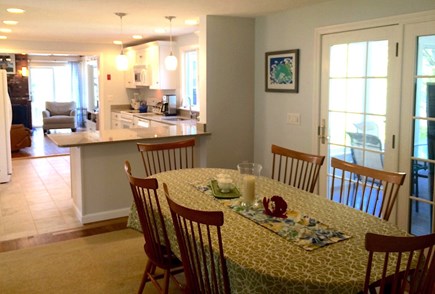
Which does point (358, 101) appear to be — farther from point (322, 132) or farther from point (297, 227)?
point (297, 227)

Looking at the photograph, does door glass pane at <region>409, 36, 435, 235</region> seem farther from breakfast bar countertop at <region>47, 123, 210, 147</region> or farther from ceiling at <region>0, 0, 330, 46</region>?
breakfast bar countertop at <region>47, 123, 210, 147</region>

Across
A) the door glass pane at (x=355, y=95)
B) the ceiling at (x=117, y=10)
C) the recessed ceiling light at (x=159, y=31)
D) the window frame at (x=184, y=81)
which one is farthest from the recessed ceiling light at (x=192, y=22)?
the door glass pane at (x=355, y=95)

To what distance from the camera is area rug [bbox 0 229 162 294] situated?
115 inches

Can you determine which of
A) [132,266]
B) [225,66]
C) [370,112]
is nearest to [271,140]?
[225,66]

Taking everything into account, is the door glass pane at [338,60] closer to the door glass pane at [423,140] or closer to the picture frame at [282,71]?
the picture frame at [282,71]

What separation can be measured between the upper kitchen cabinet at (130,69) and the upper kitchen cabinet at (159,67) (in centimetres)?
80

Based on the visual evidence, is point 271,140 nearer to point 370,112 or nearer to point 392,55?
point 370,112

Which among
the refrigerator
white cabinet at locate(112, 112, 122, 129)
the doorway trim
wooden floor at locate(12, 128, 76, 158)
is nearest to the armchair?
wooden floor at locate(12, 128, 76, 158)

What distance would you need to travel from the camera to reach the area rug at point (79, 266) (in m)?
2.92

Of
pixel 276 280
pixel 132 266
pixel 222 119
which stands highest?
pixel 222 119

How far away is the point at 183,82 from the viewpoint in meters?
6.99

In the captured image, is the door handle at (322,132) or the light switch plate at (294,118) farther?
the light switch plate at (294,118)

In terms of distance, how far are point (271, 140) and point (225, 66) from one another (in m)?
1.02

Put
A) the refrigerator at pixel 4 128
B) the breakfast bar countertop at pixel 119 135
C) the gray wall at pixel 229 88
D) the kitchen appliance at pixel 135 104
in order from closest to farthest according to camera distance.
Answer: the breakfast bar countertop at pixel 119 135 → the gray wall at pixel 229 88 → the refrigerator at pixel 4 128 → the kitchen appliance at pixel 135 104
